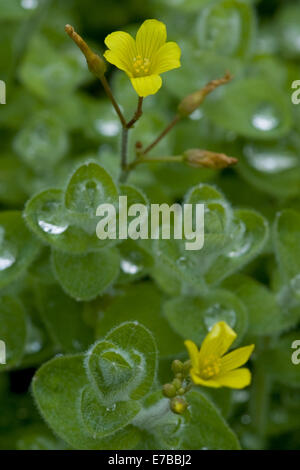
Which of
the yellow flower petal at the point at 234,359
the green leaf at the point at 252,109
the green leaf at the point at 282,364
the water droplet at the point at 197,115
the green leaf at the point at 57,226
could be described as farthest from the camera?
the water droplet at the point at 197,115

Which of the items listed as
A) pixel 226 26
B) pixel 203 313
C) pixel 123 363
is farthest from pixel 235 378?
pixel 226 26

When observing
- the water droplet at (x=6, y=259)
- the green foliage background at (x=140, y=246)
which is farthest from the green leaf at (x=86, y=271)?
the water droplet at (x=6, y=259)

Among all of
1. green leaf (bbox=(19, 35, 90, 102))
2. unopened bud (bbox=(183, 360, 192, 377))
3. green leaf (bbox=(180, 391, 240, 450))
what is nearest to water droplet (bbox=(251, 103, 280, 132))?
green leaf (bbox=(19, 35, 90, 102))

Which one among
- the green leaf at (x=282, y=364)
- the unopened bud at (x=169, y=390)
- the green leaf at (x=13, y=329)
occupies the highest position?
the unopened bud at (x=169, y=390)

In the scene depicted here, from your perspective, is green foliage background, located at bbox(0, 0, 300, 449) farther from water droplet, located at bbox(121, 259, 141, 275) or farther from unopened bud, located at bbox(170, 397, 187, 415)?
unopened bud, located at bbox(170, 397, 187, 415)

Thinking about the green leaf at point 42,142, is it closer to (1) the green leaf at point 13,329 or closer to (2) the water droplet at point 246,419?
(1) the green leaf at point 13,329

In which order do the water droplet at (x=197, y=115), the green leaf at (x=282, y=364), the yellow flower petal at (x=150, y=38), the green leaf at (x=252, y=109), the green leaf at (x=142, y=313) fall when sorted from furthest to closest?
the water droplet at (x=197, y=115) → the green leaf at (x=252, y=109) → the green leaf at (x=282, y=364) → the green leaf at (x=142, y=313) → the yellow flower petal at (x=150, y=38)

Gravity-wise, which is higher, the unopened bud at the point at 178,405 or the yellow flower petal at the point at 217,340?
the yellow flower petal at the point at 217,340
